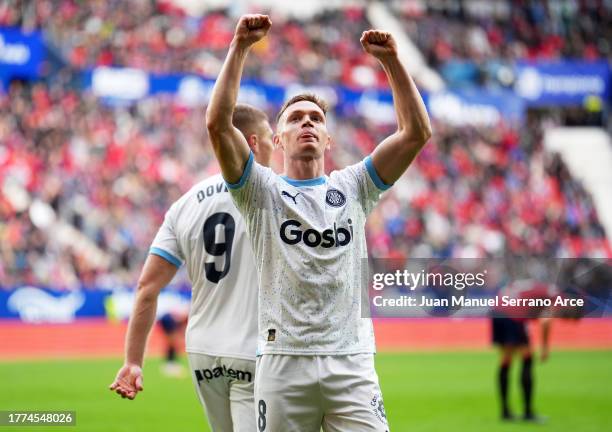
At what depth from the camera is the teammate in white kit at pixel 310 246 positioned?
3.99 meters

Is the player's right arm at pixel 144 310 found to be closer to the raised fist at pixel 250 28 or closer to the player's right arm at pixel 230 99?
the player's right arm at pixel 230 99

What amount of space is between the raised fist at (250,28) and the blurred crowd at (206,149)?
56.8 ft

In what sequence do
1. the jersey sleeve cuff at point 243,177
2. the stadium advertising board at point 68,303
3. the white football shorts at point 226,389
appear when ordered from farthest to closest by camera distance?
the stadium advertising board at point 68,303 → the white football shorts at point 226,389 → the jersey sleeve cuff at point 243,177

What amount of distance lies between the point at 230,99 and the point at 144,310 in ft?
4.76

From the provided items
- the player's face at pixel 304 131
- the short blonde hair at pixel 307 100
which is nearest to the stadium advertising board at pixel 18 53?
the short blonde hair at pixel 307 100

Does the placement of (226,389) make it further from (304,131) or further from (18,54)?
(18,54)

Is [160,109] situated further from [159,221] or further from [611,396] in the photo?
[611,396]

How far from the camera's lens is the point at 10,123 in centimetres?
2389

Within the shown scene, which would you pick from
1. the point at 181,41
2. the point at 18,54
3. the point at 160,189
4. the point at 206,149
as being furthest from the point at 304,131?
the point at 181,41

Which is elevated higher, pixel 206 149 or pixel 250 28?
pixel 206 149

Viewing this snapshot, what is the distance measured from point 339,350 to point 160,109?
2348 centimetres

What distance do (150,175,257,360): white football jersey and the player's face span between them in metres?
0.82

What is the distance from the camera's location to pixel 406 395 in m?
13.6

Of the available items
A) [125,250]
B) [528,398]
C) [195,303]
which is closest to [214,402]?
[195,303]
